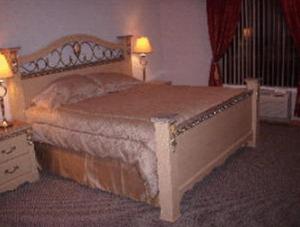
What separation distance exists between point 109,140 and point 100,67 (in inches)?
86.6

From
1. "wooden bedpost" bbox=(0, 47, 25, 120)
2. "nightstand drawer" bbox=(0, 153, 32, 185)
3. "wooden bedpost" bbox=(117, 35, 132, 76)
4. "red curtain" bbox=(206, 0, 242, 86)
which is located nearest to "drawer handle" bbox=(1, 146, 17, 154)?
"nightstand drawer" bbox=(0, 153, 32, 185)

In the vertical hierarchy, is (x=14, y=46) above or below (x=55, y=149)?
above

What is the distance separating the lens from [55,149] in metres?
4.39

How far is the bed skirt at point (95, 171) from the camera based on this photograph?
369cm

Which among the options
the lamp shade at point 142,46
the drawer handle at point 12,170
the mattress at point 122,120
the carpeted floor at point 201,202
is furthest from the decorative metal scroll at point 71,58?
the carpeted floor at point 201,202

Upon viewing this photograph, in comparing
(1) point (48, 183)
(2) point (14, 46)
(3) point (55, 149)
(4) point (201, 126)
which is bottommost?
(1) point (48, 183)

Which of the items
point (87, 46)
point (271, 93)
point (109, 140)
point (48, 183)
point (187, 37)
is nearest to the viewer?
point (109, 140)

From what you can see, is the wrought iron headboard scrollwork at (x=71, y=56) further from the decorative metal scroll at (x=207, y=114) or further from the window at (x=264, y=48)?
the decorative metal scroll at (x=207, y=114)

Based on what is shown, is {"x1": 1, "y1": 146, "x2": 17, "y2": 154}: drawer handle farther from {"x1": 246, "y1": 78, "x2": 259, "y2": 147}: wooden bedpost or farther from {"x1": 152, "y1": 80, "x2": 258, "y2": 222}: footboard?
{"x1": 246, "y1": 78, "x2": 259, "y2": 147}: wooden bedpost

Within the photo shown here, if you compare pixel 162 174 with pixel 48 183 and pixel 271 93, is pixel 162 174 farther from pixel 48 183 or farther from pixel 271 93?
pixel 271 93

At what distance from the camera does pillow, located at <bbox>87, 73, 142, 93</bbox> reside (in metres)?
5.20

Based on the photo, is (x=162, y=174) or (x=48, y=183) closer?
(x=162, y=174)

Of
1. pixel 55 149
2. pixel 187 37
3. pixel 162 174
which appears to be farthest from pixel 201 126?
pixel 187 37

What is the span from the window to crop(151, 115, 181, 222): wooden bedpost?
355cm
